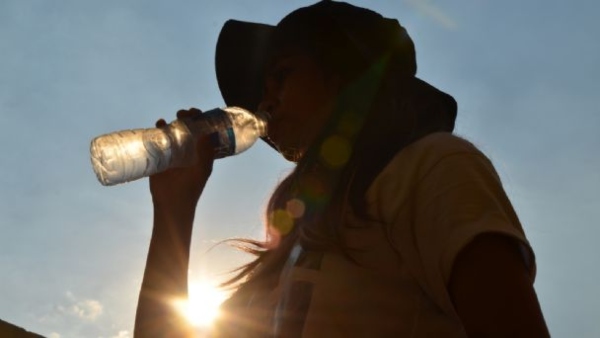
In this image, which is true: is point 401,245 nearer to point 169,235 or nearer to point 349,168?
point 349,168

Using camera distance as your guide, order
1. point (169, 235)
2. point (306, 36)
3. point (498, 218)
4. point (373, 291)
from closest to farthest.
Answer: point (498, 218) < point (373, 291) < point (306, 36) < point (169, 235)

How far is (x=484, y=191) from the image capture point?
1907mm

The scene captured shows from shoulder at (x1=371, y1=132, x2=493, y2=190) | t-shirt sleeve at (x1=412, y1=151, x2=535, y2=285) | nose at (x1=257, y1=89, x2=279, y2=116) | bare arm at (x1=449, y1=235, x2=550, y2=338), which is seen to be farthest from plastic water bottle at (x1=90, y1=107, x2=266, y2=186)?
bare arm at (x1=449, y1=235, x2=550, y2=338)

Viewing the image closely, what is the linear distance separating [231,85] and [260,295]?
1675mm

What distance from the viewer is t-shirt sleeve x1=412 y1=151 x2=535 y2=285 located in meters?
1.82

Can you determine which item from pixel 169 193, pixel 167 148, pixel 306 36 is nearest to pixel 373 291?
pixel 306 36

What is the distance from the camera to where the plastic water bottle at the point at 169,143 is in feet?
12.1

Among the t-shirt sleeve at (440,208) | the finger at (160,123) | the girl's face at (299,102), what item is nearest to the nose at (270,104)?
Result: the girl's face at (299,102)

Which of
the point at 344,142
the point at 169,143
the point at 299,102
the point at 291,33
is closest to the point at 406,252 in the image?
the point at 344,142

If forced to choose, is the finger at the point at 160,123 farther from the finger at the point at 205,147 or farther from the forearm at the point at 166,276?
the forearm at the point at 166,276

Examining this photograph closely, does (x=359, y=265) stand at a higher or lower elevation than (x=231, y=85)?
lower

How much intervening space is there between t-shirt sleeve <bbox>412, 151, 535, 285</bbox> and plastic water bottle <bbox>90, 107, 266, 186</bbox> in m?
1.50

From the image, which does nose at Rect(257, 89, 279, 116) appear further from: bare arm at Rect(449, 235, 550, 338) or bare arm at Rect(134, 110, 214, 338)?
bare arm at Rect(449, 235, 550, 338)

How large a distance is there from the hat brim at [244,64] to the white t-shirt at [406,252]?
1.66 meters
